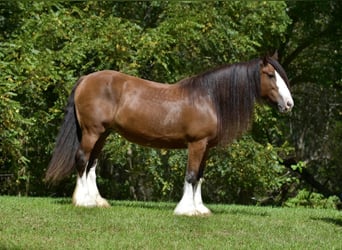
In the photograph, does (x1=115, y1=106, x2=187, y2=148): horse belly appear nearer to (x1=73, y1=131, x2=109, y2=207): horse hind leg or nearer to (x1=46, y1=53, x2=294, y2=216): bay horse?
(x1=46, y1=53, x2=294, y2=216): bay horse

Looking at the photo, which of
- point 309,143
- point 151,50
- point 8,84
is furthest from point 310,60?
point 8,84

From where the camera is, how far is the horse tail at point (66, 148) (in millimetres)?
8727

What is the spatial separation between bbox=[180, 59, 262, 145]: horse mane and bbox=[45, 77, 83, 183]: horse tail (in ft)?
5.38

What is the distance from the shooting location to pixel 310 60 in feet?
61.9

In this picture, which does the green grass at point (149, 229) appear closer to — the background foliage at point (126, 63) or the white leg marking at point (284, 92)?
the white leg marking at point (284, 92)

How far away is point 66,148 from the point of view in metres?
8.79

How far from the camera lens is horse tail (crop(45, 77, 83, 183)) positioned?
8727 mm

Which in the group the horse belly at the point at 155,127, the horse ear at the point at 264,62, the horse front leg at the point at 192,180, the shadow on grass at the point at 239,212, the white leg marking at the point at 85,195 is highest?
the horse ear at the point at 264,62

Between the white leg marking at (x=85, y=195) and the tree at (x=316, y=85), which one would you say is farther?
the tree at (x=316, y=85)

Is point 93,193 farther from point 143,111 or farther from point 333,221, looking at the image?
point 333,221

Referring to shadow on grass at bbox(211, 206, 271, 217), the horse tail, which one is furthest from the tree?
the horse tail

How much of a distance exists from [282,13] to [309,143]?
6257mm

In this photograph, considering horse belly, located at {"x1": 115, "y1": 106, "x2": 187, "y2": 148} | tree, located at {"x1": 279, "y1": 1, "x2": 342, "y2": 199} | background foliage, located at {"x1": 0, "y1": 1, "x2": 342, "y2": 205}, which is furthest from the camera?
tree, located at {"x1": 279, "y1": 1, "x2": 342, "y2": 199}

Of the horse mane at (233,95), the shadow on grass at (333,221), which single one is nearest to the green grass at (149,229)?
the shadow on grass at (333,221)
